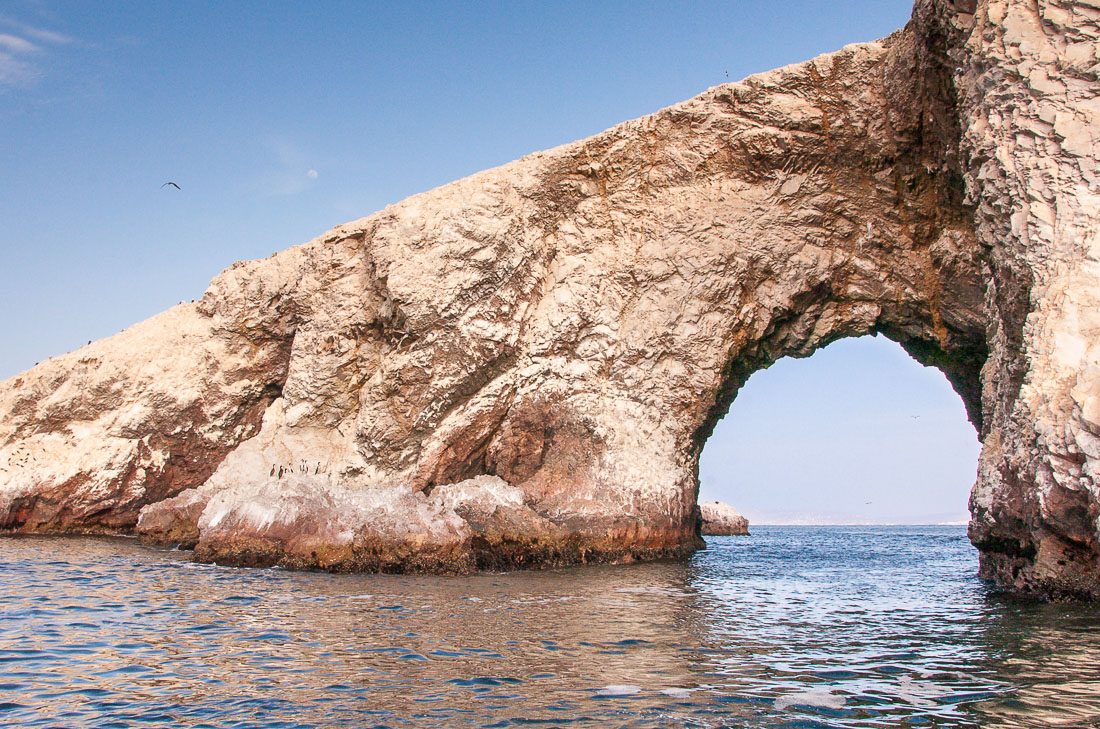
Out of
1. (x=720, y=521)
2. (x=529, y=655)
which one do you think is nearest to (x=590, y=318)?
(x=529, y=655)

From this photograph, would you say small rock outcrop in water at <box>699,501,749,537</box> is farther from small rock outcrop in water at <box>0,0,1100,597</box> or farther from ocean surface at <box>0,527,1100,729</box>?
ocean surface at <box>0,527,1100,729</box>

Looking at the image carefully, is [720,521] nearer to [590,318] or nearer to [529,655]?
[590,318]

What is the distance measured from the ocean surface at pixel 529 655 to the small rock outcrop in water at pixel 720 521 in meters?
39.3

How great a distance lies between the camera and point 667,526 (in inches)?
854

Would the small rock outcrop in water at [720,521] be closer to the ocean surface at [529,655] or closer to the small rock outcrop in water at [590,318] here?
the small rock outcrop in water at [590,318]

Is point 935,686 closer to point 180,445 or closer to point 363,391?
point 363,391

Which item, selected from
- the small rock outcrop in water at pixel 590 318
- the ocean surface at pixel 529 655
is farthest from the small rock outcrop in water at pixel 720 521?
the ocean surface at pixel 529 655

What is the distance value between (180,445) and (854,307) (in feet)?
78.4

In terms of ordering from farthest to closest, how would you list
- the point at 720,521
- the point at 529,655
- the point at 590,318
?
the point at 720,521
the point at 590,318
the point at 529,655

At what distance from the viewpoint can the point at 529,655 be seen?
→ 8.23m

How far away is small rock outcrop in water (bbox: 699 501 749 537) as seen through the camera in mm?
53562

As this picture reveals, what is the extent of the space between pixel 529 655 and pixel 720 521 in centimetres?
4818

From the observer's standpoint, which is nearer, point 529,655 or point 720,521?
point 529,655

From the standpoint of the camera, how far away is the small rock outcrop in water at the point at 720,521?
5356 cm
